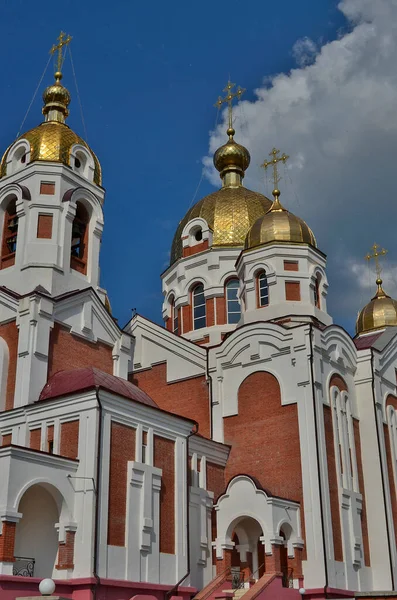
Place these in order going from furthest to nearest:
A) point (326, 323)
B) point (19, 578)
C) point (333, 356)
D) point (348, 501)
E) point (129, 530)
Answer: point (326, 323) < point (333, 356) < point (348, 501) < point (129, 530) < point (19, 578)

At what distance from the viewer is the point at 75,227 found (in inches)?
862

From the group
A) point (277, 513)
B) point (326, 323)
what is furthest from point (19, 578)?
point (326, 323)

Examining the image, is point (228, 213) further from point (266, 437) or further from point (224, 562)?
point (224, 562)

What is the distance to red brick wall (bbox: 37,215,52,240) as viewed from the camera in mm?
20812

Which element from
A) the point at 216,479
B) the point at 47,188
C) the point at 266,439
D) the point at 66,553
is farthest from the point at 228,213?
the point at 66,553

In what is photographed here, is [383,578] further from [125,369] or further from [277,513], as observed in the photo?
[125,369]

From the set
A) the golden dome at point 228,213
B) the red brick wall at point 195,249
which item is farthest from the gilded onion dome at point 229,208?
the red brick wall at point 195,249

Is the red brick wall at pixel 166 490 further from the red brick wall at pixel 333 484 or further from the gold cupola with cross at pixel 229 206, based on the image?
the gold cupola with cross at pixel 229 206

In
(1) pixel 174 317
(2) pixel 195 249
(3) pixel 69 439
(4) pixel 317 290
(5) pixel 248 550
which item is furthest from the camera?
(2) pixel 195 249

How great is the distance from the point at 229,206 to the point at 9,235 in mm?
10641

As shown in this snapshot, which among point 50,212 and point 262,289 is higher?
point 50,212

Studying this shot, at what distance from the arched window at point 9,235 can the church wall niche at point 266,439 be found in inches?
283

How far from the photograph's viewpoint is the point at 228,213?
29.7 metres

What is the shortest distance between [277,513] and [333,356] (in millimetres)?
5032
